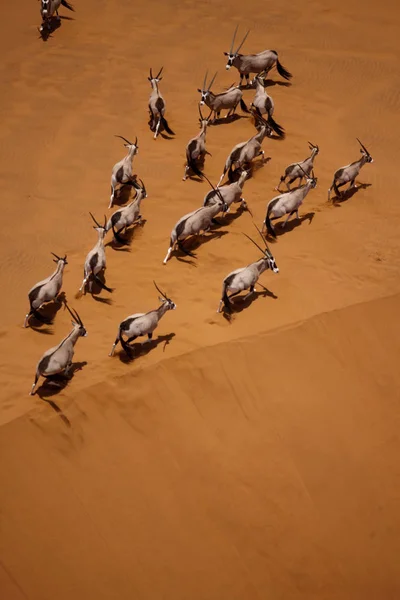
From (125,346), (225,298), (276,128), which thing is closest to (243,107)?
(276,128)

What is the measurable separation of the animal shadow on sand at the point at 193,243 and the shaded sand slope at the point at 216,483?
5.88 ft

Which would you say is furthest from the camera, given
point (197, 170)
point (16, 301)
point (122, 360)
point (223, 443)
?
point (197, 170)

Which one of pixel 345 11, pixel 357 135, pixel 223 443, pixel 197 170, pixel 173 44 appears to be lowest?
pixel 223 443

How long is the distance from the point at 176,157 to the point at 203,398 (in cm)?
514

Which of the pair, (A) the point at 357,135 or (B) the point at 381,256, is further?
(A) the point at 357,135

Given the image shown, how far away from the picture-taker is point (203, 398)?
24.0 ft

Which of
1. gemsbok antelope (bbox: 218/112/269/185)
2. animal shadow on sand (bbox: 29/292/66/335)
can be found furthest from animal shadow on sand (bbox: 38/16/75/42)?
animal shadow on sand (bbox: 29/292/66/335)

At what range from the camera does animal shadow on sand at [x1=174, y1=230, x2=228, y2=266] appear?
30.1 ft

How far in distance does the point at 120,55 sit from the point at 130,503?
10069 mm

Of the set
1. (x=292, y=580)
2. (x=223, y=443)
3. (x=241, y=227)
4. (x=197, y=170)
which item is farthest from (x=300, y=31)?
(x=292, y=580)

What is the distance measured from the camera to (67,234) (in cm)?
974

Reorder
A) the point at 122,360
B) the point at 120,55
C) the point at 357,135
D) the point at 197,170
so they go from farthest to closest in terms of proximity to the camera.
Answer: the point at 120,55, the point at 357,135, the point at 197,170, the point at 122,360

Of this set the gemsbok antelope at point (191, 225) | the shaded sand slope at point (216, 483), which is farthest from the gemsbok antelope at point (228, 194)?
the shaded sand slope at point (216, 483)

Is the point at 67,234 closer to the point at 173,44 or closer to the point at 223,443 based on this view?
the point at 223,443
